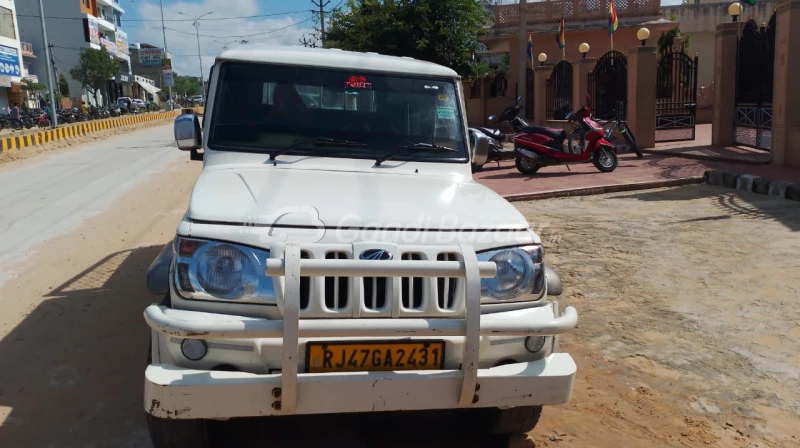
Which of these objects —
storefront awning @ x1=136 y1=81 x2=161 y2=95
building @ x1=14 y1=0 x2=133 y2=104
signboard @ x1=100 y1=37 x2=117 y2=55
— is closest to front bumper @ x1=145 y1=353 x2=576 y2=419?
building @ x1=14 y1=0 x2=133 y2=104

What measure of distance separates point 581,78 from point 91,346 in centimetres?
1654

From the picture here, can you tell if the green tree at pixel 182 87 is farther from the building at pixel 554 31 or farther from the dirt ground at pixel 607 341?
the dirt ground at pixel 607 341

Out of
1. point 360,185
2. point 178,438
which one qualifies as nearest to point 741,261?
point 360,185

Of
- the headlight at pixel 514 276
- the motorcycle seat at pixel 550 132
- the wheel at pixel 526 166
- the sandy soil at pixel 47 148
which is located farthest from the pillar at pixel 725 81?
the sandy soil at pixel 47 148

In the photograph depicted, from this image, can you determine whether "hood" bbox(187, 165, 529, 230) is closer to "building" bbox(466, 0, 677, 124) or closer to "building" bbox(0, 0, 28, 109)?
"building" bbox(466, 0, 677, 124)

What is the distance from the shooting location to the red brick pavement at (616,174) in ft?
A: 36.9

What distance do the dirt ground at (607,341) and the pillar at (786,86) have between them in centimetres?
409

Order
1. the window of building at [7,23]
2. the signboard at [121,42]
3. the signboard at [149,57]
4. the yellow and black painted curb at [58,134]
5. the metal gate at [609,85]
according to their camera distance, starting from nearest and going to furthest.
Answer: the metal gate at [609,85]
the yellow and black painted curb at [58,134]
the window of building at [7,23]
the signboard at [121,42]
the signboard at [149,57]

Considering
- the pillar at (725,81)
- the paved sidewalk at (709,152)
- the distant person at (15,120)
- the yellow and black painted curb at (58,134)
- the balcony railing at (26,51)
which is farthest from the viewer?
the balcony railing at (26,51)

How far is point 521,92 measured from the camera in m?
18.6

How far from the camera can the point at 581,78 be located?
18.9 m

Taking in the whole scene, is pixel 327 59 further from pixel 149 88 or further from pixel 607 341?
pixel 149 88

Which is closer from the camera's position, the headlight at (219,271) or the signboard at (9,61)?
the headlight at (219,271)

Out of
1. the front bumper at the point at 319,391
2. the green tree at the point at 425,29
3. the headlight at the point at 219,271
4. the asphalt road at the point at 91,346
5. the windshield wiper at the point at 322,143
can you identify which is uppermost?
the green tree at the point at 425,29
